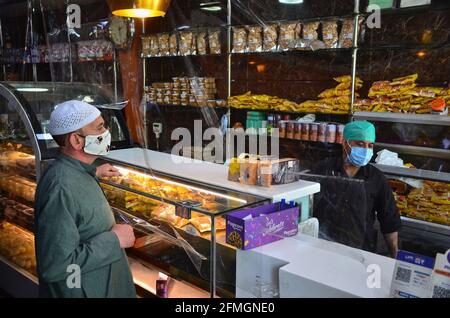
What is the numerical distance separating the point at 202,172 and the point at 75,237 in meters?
0.85

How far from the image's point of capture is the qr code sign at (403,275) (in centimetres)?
117

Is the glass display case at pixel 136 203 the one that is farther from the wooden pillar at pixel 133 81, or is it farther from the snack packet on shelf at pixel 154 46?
the snack packet on shelf at pixel 154 46

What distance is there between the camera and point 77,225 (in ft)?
4.85

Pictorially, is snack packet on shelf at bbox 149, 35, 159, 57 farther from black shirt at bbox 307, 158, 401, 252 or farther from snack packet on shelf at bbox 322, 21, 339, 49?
black shirt at bbox 307, 158, 401, 252

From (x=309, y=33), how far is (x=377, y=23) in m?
0.53

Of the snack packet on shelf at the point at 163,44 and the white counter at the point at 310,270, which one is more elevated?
the snack packet on shelf at the point at 163,44

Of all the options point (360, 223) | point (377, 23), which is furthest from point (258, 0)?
point (360, 223)

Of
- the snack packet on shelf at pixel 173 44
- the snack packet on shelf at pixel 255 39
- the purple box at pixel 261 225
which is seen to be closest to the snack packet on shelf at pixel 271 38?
the snack packet on shelf at pixel 255 39

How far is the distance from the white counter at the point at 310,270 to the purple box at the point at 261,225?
33 millimetres

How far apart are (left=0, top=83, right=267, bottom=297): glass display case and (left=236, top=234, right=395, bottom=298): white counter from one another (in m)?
0.11

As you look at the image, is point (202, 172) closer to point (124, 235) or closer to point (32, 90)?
point (124, 235)

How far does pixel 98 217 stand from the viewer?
5.06 feet

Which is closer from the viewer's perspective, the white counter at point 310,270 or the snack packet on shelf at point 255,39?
the white counter at point 310,270
